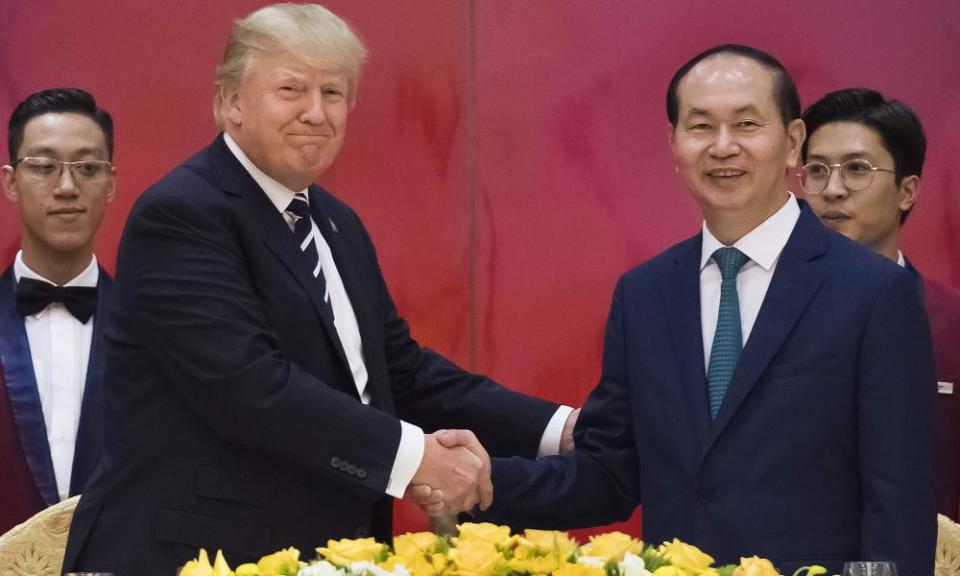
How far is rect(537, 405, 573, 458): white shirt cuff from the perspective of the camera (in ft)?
10.3

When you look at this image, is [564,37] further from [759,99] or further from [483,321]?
[759,99]

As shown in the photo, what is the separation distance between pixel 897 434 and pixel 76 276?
2219 millimetres

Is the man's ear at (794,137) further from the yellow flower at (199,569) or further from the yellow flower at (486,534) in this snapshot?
the yellow flower at (199,569)

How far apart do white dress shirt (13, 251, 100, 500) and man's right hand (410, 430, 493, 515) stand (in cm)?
124

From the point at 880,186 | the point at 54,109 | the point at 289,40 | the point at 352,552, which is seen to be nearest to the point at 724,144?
the point at 289,40

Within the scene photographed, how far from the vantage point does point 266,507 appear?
2.59 meters

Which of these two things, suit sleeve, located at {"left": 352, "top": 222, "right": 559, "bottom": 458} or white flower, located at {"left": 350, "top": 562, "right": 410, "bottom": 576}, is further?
suit sleeve, located at {"left": 352, "top": 222, "right": 559, "bottom": 458}

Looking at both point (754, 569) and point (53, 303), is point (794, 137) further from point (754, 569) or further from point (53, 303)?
point (53, 303)

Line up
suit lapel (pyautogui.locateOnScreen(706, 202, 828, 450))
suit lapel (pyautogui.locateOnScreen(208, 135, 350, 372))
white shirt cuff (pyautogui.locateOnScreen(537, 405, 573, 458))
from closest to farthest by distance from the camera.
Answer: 1. suit lapel (pyautogui.locateOnScreen(706, 202, 828, 450))
2. suit lapel (pyautogui.locateOnScreen(208, 135, 350, 372))
3. white shirt cuff (pyautogui.locateOnScreen(537, 405, 573, 458))

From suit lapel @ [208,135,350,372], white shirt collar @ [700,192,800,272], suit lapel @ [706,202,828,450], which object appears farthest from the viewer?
suit lapel @ [208,135,350,372]

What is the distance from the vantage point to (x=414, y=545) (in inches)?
67.6

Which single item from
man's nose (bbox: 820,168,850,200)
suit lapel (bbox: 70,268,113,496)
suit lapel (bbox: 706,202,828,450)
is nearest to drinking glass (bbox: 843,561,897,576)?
suit lapel (bbox: 706,202,828,450)

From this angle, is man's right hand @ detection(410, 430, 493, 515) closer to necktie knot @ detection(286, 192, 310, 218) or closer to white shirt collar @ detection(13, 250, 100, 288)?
necktie knot @ detection(286, 192, 310, 218)

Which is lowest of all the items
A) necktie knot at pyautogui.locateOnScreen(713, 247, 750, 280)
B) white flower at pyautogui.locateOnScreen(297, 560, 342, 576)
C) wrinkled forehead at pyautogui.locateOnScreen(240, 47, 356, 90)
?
white flower at pyautogui.locateOnScreen(297, 560, 342, 576)
